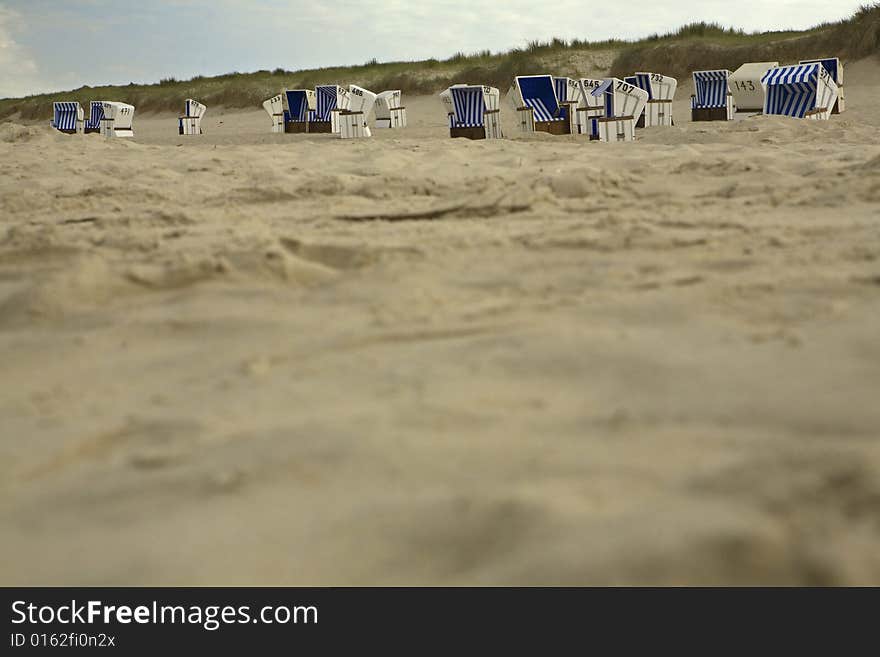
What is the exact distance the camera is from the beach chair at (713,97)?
13188 mm

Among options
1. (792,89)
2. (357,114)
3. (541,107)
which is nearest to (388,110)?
(357,114)

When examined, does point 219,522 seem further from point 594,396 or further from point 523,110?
point 523,110

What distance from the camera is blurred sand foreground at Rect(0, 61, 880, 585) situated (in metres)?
1.20

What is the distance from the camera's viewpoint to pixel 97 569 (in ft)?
3.92

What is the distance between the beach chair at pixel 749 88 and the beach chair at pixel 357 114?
566cm

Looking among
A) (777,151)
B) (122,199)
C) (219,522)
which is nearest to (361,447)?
(219,522)

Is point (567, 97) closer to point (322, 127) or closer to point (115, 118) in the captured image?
point (322, 127)

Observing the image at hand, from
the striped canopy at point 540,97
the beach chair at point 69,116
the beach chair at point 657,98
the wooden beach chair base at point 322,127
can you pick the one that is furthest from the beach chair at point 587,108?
the beach chair at point 69,116

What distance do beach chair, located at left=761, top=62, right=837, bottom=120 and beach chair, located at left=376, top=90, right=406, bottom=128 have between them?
7.20 meters

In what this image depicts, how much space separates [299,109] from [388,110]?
2151mm

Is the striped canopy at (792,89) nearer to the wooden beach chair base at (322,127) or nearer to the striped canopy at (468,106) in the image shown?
the striped canopy at (468,106)

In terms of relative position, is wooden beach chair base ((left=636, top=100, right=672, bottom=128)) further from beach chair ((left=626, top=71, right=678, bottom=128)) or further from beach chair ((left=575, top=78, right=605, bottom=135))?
beach chair ((left=575, top=78, right=605, bottom=135))

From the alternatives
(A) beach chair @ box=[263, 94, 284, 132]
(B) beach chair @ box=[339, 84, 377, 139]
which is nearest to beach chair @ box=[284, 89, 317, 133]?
(A) beach chair @ box=[263, 94, 284, 132]
